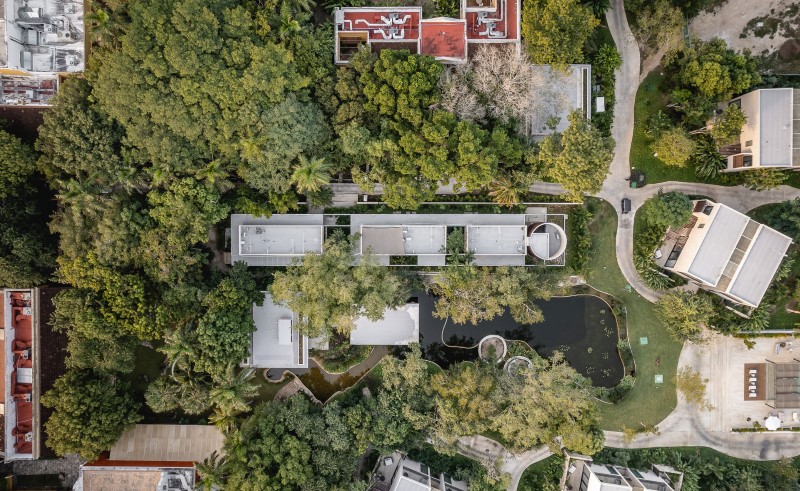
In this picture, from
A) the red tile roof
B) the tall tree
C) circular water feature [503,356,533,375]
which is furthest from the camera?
circular water feature [503,356,533,375]

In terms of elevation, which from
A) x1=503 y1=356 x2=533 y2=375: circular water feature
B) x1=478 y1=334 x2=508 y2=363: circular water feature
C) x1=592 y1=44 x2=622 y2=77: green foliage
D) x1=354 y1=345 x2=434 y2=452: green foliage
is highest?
x1=592 y1=44 x2=622 y2=77: green foliage

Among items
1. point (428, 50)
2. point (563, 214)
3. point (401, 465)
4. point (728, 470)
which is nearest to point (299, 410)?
point (401, 465)

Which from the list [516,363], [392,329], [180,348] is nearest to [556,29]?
[392,329]

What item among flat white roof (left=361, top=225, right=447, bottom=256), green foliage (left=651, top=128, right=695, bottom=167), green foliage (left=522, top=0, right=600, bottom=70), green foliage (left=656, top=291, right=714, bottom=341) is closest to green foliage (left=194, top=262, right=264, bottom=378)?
flat white roof (left=361, top=225, right=447, bottom=256)

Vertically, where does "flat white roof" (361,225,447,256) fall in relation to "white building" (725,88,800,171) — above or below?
below

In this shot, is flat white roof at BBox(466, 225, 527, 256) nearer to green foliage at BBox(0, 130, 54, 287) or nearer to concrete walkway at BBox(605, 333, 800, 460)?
concrete walkway at BBox(605, 333, 800, 460)

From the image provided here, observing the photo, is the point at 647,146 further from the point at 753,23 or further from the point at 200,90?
the point at 200,90
